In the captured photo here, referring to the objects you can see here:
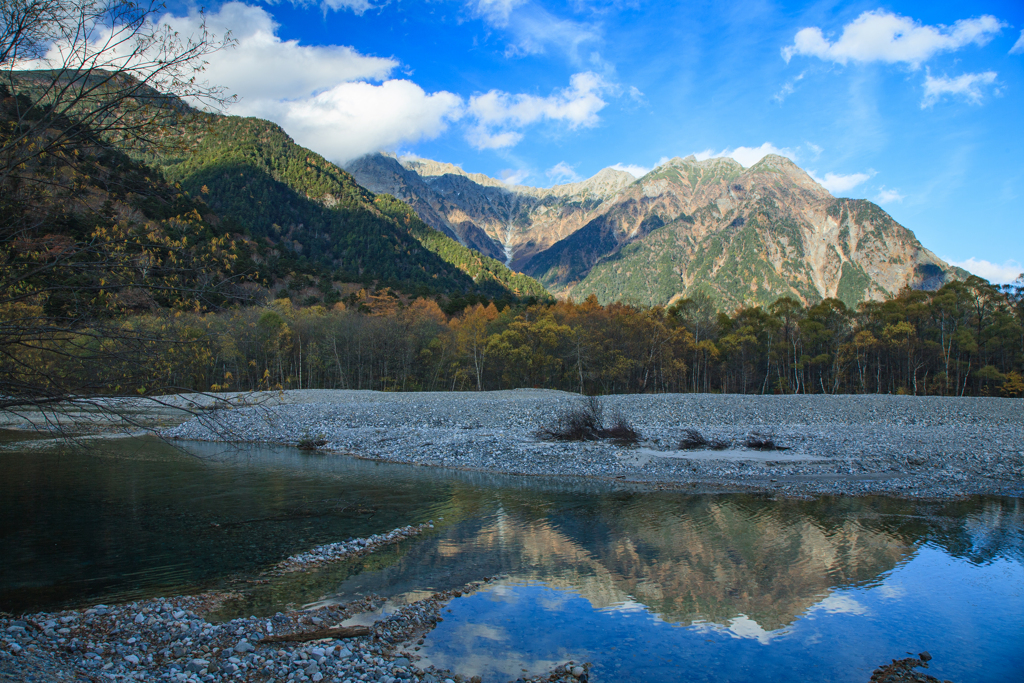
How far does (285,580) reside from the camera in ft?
31.6

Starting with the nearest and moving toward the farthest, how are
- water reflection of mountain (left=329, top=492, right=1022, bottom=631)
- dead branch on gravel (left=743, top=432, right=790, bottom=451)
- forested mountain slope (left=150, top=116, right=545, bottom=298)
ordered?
water reflection of mountain (left=329, top=492, right=1022, bottom=631) → dead branch on gravel (left=743, top=432, right=790, bottom=451) → forested mountain slope (left=150, top=116, right=545, bottom=298)

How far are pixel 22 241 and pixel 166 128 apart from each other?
2.15 meters

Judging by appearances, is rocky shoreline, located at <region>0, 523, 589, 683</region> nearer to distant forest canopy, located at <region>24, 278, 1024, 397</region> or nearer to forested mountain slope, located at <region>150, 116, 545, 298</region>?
distant forest canopy, located at <region>24, 278, 1024, 397</region>

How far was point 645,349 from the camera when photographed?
62812 mm

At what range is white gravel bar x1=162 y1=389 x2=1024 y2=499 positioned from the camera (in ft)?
61.2

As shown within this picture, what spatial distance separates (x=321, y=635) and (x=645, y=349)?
5878 centimetres

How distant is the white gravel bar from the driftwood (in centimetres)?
589

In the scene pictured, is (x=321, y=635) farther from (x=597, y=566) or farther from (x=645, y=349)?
(x=645, y=349)

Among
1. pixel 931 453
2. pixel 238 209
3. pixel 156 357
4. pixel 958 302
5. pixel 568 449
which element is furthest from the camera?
pixel 238 209

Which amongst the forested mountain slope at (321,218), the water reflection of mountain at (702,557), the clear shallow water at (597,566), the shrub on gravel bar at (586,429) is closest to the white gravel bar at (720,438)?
the shrub on gravel bar at (586,429)

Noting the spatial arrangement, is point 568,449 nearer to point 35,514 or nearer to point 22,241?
point 35,514

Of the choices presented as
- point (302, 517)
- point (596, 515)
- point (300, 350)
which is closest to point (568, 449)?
point (596, 515)

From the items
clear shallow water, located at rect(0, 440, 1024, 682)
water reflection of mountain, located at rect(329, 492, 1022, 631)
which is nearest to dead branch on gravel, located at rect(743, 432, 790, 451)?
water reflection of mountain, located at rect(329, 492, 1022, 631)

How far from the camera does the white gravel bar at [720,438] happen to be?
1864cm
